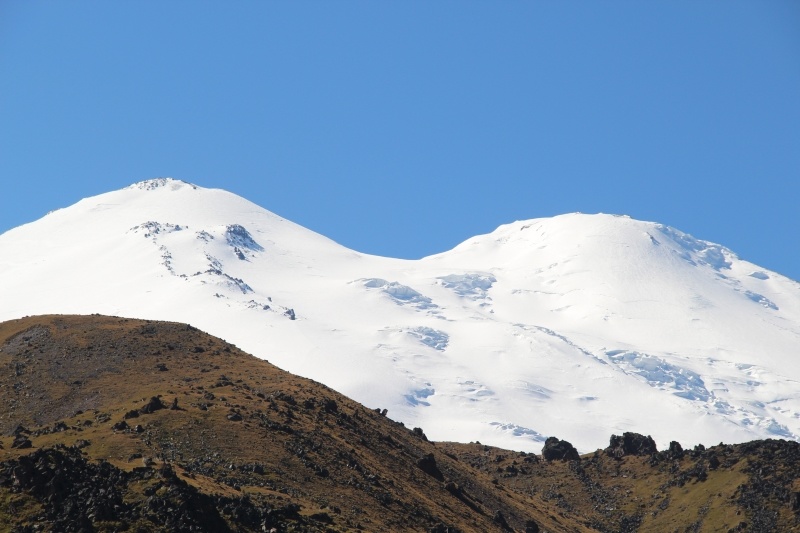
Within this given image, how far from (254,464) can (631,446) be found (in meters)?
91.5

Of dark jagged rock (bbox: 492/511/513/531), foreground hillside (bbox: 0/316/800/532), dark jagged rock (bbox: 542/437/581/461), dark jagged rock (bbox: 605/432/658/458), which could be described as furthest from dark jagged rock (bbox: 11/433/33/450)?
dark jagged rock (bbox: 605/432/658/458)

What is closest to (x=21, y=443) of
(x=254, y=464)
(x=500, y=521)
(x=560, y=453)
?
(x=254, y=464)

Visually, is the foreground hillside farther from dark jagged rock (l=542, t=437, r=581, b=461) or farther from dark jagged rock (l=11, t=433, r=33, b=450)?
dark jagged rock (l=542, t=437, r=581, b=461)

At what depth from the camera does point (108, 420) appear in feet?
337

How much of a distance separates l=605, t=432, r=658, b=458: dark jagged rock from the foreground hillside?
517 mm

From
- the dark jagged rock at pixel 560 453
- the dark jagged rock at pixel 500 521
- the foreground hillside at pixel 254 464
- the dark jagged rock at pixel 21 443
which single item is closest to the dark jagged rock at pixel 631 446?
the foreground hillside at pixel 254 464

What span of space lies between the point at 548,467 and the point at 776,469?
37681 mm

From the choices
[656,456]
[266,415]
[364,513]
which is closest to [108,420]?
[266,415]

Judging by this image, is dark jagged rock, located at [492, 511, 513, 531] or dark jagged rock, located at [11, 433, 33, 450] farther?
dark jagged rock, located at [492, 511, 513, 531]

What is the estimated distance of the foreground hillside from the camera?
7569 centimetres

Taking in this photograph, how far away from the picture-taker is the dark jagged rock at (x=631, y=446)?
566 feet

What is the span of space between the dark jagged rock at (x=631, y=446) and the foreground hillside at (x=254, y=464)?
52 centimetres

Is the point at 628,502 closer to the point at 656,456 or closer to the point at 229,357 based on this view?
the point at 656,456

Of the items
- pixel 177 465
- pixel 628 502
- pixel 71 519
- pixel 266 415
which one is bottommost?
pixel 71 519
